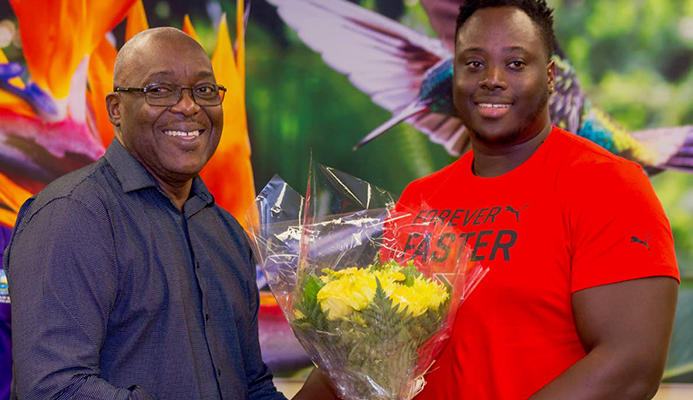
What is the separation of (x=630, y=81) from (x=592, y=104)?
0.17m

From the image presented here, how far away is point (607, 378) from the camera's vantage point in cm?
156

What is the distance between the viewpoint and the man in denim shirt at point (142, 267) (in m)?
1.54

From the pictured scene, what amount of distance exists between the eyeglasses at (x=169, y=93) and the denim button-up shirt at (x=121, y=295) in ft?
0.49

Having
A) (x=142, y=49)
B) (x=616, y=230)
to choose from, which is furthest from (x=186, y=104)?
(x=616, y=230)

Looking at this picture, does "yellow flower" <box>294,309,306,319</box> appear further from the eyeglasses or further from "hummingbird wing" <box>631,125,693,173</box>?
"hummingbird wing" <box>631,125,693,173</box>

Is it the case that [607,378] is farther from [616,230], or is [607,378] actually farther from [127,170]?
[127,170]

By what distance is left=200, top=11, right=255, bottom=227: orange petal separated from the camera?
3098 mm

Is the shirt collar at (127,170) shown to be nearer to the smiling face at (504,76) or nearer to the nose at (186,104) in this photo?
the nose at (186,104)

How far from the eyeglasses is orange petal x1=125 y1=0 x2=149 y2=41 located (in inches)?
55.2

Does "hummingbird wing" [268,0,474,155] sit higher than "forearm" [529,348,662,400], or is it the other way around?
"hummingbird wing" [268,0,474,155]

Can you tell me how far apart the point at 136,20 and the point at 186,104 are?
1487 mm

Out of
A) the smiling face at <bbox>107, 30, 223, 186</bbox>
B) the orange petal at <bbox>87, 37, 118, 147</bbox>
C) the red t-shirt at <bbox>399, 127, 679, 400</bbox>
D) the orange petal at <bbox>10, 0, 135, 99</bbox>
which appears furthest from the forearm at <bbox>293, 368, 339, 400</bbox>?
the orange petal at <bbox>10, 0, 135, 99</bbox>

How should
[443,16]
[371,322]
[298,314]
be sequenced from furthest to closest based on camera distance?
[443,16] → [298,314] → [371,322]

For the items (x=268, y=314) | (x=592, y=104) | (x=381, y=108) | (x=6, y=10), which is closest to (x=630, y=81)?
(x=592, y=104)
